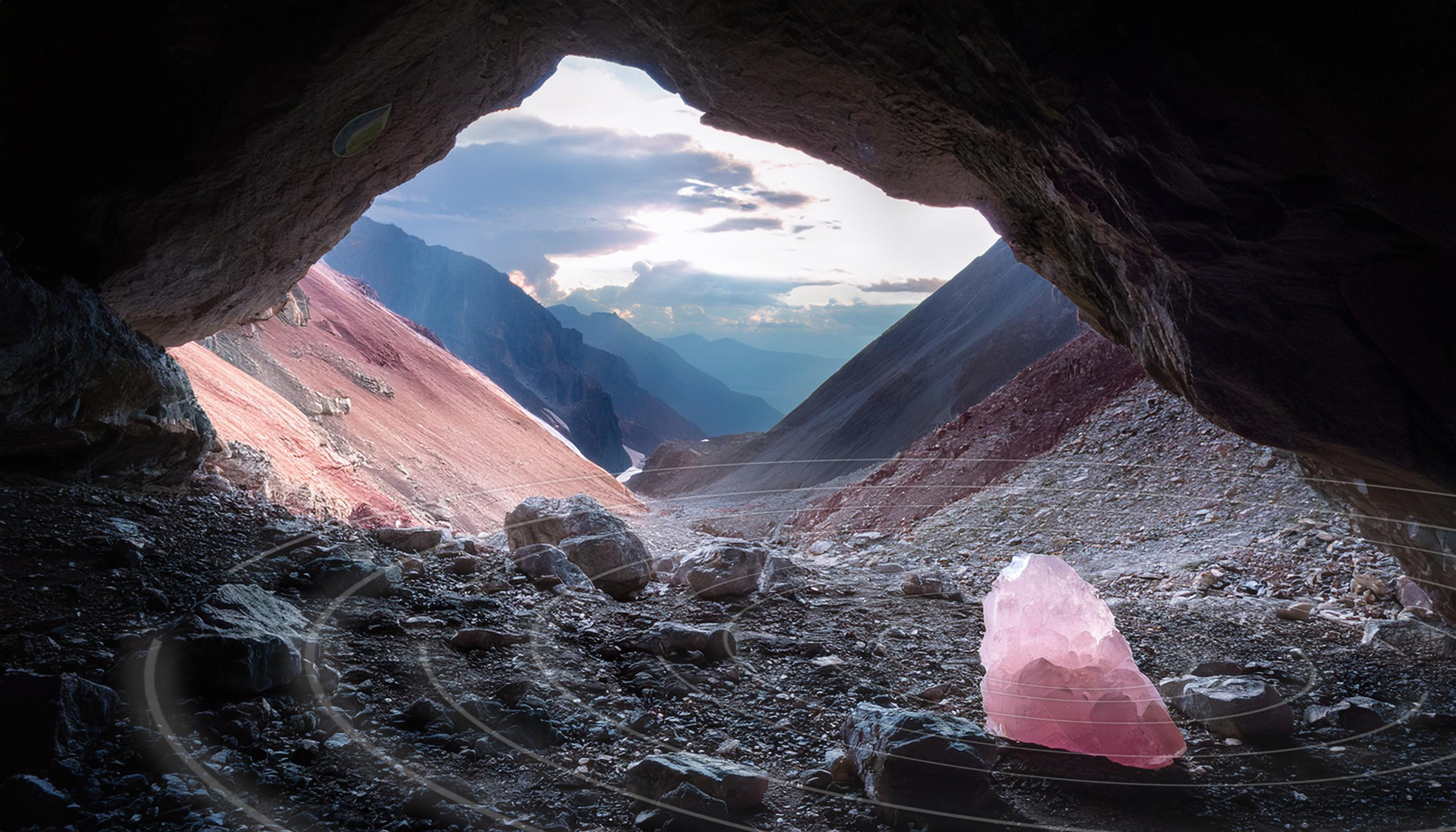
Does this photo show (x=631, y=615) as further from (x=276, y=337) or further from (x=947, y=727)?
(x=276, y=337)

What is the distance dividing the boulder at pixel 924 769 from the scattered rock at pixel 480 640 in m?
2.18

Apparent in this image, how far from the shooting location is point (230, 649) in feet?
10.2

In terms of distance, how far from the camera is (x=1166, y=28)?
10.1ft

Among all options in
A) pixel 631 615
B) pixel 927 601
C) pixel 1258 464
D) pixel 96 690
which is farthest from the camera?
pixel 1258 464

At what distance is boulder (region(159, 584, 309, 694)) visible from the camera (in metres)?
3.01

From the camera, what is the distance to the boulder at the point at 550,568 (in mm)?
5637

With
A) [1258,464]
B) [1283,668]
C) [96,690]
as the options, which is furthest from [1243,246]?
[1258,464]

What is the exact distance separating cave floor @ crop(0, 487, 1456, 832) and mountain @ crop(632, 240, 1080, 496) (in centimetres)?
2883

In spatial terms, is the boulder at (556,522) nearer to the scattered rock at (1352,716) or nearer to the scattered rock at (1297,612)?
the scattered rock at (1352,716)

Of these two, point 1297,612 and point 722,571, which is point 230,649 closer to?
point 722,571

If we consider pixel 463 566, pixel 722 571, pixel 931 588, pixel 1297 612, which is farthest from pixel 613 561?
pixel 1297 612

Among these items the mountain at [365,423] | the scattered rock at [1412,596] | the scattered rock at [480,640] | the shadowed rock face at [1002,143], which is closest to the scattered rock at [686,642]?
the scattered rock at [480,640]

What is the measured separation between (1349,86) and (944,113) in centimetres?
217

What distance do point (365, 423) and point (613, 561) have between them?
68.4 ft
